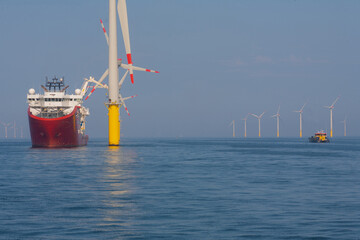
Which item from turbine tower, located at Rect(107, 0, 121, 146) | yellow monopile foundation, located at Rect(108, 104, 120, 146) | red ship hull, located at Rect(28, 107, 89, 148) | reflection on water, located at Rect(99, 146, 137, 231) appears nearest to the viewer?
reflection on water, located at Rect(99, 146, 137, 231)

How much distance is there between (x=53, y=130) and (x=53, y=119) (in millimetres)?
2993

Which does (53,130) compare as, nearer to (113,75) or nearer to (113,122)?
(113,122)

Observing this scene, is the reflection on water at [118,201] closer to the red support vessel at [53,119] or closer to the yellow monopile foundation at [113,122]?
the red support vessel at [53,119]

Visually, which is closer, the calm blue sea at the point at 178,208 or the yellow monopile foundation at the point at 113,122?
the calm blue sea at the point at 178,208

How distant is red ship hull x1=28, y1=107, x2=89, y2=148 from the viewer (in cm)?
11806

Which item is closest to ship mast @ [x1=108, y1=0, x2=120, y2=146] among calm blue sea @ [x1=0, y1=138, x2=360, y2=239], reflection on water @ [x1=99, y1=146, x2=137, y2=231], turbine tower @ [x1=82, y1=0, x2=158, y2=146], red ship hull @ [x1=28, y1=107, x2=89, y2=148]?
turbine tower @ [x1=82, y1=0, x2=158, y2=146]

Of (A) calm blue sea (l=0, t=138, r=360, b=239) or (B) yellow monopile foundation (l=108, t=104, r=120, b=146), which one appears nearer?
(A) calm blue sea (l=0, t=138, r=360, b=239)

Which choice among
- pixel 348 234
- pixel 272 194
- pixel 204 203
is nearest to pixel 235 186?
pixel 272 194

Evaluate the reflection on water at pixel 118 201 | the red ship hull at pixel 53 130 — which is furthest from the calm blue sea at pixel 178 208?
the red ship hull at pixel 53 130

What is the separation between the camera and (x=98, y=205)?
31594 mm

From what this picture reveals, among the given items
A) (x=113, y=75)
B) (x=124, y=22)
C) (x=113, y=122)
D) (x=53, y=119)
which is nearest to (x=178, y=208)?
(x=53, y=119)

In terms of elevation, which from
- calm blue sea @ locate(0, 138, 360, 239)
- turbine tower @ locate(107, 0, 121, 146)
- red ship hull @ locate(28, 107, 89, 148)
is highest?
turbine tower @ locate(107, 0, 121, 146)

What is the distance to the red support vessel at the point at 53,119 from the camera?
390 ft

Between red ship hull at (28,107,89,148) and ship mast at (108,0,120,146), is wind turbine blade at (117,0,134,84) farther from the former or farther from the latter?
red ship hull at (28,107,89,148)
